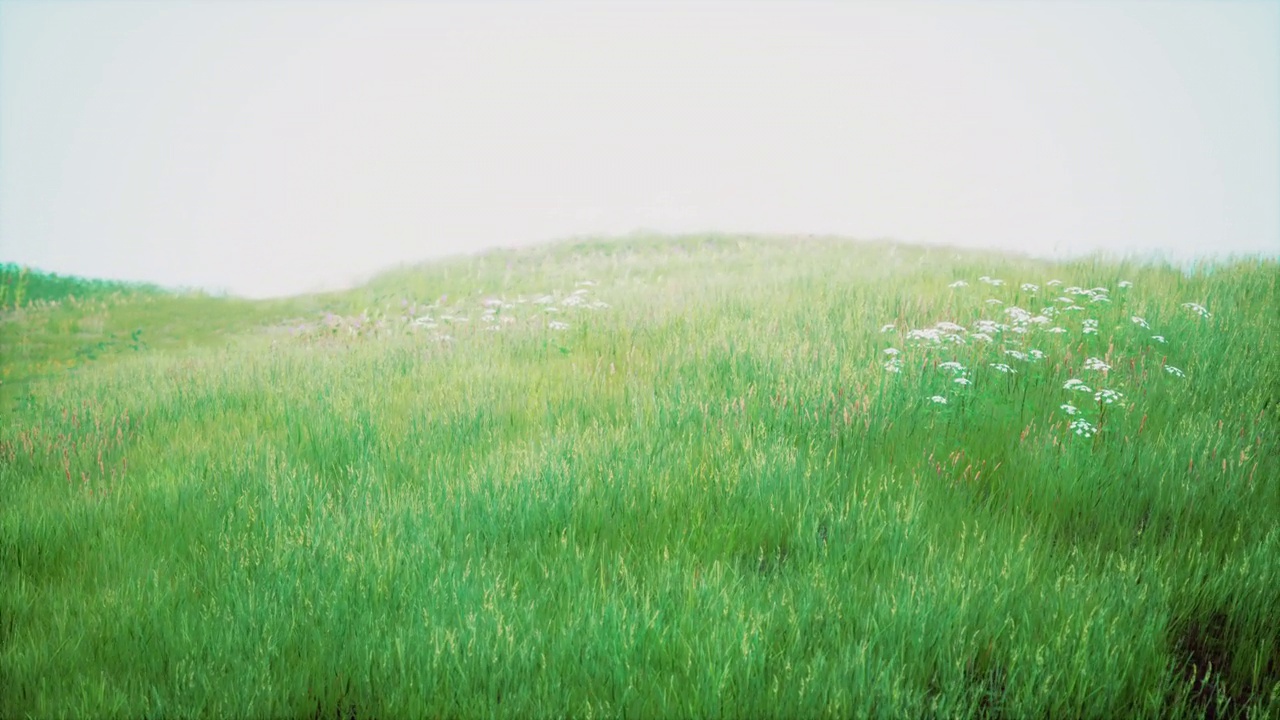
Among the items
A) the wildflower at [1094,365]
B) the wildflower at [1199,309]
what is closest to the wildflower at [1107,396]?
the wildflower at [1094,365]

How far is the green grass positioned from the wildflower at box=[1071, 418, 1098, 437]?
0.10 meters

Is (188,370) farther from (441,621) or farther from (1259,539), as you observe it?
(1259,539)

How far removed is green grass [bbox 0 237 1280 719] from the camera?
238cm

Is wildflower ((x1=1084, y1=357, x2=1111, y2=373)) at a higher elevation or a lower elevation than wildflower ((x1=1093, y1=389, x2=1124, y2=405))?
higher

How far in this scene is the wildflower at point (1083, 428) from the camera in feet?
13.3

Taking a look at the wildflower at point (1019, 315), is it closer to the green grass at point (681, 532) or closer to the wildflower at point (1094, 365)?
the green grass at point (681, 532)

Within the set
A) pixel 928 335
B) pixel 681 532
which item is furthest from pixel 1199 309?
pixel 681 532

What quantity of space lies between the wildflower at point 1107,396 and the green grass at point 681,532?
0.39 feet

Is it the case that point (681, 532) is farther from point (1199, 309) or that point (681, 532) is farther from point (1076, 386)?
point (1199, 309)

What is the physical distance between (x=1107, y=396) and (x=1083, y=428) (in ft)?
1.74

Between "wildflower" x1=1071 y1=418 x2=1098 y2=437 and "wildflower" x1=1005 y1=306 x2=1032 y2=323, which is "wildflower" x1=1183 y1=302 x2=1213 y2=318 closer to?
"wildflower" x1=1005 y1=306 x2=1032 y2=323

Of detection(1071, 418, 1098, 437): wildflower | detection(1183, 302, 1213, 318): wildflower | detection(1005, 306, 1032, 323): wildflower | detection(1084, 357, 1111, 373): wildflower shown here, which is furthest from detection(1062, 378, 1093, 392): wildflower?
detection(1183, 302, 1213, 318): wildflower

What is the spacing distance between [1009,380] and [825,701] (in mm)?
3700

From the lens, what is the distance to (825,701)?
221cm
